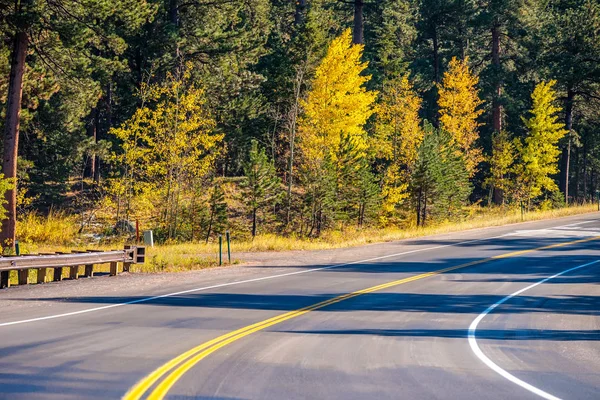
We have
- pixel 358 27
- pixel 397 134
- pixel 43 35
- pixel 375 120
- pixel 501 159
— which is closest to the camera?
pixel 43 35

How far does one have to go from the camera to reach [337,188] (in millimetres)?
42094

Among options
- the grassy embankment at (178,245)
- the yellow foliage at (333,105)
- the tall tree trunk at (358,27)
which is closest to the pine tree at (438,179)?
the grassy embankment at (178,245)

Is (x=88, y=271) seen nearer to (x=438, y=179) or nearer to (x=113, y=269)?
(x=113, y=269)

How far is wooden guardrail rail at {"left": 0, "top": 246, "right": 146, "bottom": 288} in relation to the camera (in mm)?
17938

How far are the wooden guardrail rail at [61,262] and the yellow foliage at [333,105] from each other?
2035 cm

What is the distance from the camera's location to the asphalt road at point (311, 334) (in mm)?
8812

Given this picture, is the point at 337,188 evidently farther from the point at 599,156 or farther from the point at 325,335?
the point at 599,156

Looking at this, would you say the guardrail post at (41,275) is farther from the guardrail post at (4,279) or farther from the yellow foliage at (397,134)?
the yellow foliage at (397,134)

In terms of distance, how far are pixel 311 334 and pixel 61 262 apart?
9.70m

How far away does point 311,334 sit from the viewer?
12.6 m

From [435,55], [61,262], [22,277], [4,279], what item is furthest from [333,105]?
[435,55]

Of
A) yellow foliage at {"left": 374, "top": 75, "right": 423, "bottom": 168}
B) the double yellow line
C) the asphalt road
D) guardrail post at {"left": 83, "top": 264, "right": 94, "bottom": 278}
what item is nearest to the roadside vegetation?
yellow foliage at {"left": 374, "top": 75, "right": 423, "bottom": 168}

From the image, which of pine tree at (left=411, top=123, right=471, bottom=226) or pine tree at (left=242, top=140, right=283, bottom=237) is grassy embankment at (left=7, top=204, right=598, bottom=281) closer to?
pine tree at (left=242, top=140, right=283, bottom=237)

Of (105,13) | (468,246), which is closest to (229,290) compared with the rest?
(105,13)
